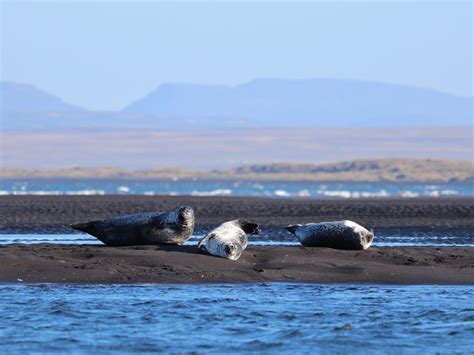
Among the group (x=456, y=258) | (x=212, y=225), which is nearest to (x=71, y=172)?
(x=212, y=225)

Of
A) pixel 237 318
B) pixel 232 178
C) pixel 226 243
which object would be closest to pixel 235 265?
pixel 226 243

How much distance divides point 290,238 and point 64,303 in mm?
10459

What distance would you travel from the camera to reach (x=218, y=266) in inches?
691

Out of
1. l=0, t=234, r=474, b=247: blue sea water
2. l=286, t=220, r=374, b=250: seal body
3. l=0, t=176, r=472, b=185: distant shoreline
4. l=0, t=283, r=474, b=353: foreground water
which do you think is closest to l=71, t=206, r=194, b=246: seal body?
l=286, t=220, r=374, b=250: seal body

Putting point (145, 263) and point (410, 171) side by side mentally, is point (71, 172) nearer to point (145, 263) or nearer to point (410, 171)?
point (410, 171)

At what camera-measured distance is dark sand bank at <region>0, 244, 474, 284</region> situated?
16.9 m

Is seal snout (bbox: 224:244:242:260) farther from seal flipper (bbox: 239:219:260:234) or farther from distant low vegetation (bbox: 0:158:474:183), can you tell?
distant low vegetation (bbox: 0:158:474:183)

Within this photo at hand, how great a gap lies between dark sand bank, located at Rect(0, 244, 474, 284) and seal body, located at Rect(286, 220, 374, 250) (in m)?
0.35

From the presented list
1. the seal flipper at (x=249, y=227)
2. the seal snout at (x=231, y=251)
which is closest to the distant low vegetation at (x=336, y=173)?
the seal flipper at (x=249, y=227)

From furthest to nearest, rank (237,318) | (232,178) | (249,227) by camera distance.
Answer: (232,178), (249,227), (237,318)

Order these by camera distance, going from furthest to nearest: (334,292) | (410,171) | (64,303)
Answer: (410,171) → (334,292) → (64,303)

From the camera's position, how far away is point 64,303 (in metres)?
14.7

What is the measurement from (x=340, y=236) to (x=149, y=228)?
297 cm

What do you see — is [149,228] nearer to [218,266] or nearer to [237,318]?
[218,266]
